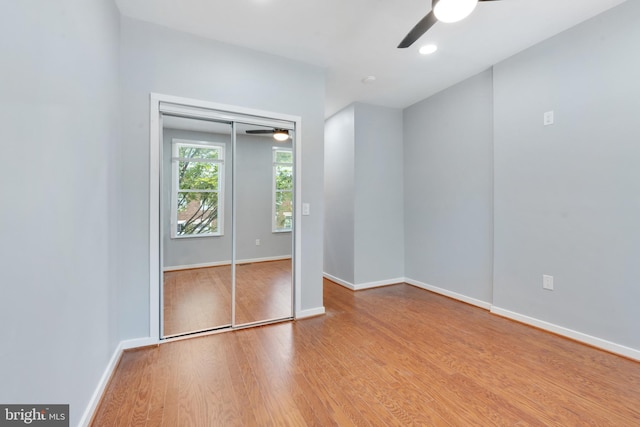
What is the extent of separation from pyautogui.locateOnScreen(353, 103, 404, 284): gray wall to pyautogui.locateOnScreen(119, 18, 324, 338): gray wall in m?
1.21

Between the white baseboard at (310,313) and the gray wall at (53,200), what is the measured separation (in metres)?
1.66

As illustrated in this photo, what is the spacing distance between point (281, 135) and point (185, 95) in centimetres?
95

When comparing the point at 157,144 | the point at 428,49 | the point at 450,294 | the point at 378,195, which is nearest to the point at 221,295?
the point at 157,144

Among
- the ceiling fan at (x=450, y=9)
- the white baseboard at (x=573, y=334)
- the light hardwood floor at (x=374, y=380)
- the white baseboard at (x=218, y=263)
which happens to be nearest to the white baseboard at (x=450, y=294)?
the white baseboard at (x=573, y=334)

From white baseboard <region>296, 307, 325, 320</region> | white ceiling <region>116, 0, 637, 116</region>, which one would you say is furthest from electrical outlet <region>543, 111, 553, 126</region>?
white baseboard <region>296, 307, 325, 320</region>

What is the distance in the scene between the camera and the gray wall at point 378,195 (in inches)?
161

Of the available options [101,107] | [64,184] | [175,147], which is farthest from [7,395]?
[175,147]

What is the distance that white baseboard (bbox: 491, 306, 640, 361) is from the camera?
2.15 meters

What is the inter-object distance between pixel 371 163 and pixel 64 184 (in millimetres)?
3580

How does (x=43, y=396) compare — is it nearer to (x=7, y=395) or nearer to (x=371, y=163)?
(x=7, y=395)

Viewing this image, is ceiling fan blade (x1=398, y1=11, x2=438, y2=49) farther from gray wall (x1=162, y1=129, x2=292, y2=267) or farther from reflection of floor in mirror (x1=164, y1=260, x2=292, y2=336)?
reflection of floor in mirror (x1=164, y1=260, x2=292, y2=336)

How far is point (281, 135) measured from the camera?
2.89 meters
